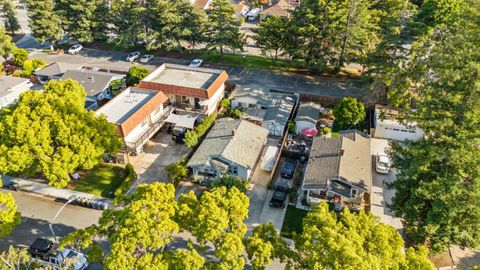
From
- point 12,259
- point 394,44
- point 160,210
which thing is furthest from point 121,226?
point 394,44

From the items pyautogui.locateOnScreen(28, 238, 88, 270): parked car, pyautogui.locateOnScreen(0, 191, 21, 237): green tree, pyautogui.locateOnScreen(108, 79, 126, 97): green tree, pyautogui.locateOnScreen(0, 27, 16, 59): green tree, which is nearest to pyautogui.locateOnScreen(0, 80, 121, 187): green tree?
pyautogui.locateOnScreen(0, 191, 21, 237): green tree

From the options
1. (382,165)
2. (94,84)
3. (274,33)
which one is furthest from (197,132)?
(274,33)

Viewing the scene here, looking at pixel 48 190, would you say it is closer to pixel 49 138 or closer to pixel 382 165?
pixel 49 138

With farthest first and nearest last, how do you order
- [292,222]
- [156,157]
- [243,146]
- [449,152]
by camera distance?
[156,157], [243,146], [292,222], [449,152]

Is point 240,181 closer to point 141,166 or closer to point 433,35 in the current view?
point 141,166

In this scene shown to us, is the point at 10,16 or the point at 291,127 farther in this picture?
the point at 10,16

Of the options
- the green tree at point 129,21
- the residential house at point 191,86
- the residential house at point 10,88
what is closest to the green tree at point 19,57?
the residential house at point 10,88
